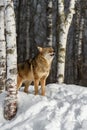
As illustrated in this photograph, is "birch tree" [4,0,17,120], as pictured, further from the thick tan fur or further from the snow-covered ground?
the thick tan fur

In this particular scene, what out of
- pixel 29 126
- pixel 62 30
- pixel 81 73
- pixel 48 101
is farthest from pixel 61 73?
pixel 81 73

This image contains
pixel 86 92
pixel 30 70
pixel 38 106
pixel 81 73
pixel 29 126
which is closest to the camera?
pixel 29 126

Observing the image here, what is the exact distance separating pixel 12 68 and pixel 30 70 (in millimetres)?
1446

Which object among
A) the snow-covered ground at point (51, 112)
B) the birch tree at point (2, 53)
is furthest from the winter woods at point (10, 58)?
the birch tree at point (2, 53)

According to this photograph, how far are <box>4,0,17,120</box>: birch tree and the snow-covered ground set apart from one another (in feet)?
0.71

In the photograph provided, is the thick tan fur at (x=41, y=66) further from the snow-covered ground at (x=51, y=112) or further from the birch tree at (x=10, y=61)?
the birch tree at (x=10, y=61)

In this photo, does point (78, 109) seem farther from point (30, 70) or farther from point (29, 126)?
point (30, 70)

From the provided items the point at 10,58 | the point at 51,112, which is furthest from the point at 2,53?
the point at 51,112

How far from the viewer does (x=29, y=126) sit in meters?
9.07

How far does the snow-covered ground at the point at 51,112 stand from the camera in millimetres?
8875

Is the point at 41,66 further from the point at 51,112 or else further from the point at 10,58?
the point at 51,112

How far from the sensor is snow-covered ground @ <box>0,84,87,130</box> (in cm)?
888

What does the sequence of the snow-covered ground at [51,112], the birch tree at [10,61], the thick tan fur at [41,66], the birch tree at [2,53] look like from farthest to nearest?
1. the birch tree at [2,53]
2. the thick tan fur at [41,66]
3. the birch tree at [10,61]
4. the snow-covered ground at [51,112]

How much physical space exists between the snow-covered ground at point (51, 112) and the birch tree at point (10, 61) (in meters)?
0.22
